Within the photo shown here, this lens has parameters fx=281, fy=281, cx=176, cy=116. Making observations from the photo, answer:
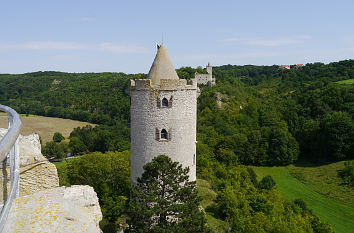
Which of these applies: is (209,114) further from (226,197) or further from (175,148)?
(175,148)

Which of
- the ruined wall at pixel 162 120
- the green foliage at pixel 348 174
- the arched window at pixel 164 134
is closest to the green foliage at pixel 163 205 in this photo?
the ruined wall at pixel 162 120

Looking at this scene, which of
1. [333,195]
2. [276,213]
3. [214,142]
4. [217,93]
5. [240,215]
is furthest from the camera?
[217,93]

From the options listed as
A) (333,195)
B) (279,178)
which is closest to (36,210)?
(333,195)

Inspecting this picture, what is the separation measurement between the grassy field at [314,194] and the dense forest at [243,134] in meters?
3.22

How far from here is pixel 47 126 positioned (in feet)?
268

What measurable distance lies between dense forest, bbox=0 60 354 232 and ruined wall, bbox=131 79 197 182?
656 centimetres

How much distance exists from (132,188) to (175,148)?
13.5 ft

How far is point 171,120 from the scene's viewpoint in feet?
55.5

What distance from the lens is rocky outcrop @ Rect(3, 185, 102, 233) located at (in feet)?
18.2

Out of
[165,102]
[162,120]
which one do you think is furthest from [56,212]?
[165,102]

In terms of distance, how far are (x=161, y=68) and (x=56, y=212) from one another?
1283cm

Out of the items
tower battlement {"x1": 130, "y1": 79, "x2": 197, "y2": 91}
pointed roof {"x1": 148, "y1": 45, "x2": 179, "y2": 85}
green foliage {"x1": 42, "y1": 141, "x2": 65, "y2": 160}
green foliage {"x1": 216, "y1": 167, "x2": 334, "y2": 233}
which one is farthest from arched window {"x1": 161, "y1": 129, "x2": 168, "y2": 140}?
green foliage {"x1": 42, "y1": 141, "x2": 65, "y2": 160}

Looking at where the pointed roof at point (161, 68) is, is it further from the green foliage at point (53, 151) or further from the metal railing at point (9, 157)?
the green foliage at point (53, 151)

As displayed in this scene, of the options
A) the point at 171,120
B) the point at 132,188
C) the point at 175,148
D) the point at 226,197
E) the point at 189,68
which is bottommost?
the point at 226,197
